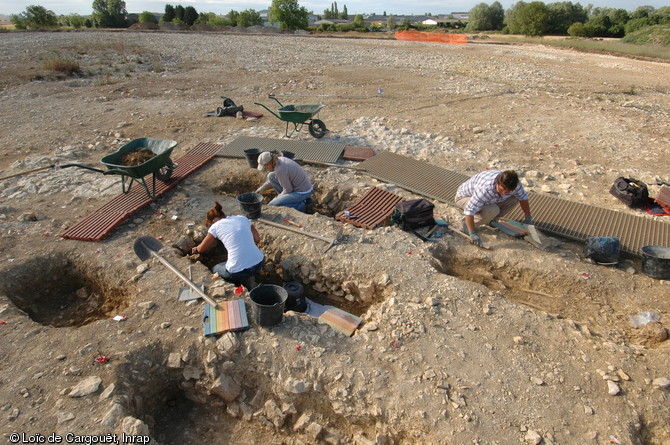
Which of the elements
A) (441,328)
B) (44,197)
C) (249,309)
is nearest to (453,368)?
(441,328)

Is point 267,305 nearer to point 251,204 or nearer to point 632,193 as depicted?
point 251,204

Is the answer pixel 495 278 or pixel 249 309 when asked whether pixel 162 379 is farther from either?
pixel 495 278

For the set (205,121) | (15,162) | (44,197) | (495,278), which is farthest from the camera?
(205,121)

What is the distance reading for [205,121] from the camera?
9.32 meters

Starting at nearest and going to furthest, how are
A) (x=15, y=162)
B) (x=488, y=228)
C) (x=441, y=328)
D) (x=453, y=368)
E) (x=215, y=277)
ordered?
(x=453, y=368), (x=441, y=328), (x=215, y=277), (x=488, y=228), (x=15, y=162)

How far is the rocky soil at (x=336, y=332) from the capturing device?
10.1 feet

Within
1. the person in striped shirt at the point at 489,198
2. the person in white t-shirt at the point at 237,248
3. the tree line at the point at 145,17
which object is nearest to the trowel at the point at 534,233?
the person in striped shirt at the point at 489,198

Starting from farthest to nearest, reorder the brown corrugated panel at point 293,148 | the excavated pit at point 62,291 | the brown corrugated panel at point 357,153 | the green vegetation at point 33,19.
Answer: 1. the green vegetation at point 33,19
2. the brown corrugated panel at point 357,153
3. the brown corrugated panel at point 293,148
4. the excavated pit at point 62,291

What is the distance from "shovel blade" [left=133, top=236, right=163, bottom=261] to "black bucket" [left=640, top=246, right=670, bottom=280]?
19.2 ft

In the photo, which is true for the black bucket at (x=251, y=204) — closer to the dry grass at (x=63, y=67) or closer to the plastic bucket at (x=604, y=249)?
the plastic bucket at (x=604, y=249)

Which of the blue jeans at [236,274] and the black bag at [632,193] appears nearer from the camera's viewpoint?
the blue jeans at [236,274]

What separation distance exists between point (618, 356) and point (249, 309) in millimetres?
3478

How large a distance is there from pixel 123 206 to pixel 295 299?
3197 millimetres

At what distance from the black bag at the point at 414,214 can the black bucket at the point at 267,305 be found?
2156 mm
